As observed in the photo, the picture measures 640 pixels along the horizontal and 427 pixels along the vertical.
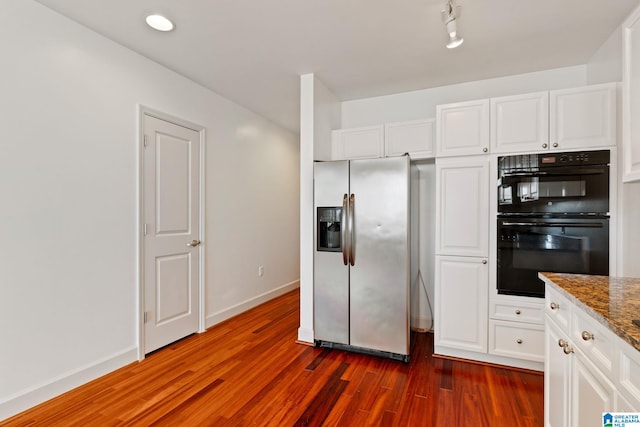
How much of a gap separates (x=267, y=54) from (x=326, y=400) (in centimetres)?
277

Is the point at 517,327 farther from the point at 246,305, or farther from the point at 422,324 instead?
the point at 246,305

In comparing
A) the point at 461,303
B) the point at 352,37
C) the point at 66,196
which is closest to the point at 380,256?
the point at 461,303

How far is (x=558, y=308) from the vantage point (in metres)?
1.40

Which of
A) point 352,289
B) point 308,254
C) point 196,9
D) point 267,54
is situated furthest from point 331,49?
point 352,289

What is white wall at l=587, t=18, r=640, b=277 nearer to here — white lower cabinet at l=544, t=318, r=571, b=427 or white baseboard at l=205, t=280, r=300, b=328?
white lower cabinet at l=544, t=318, r=571, b=427

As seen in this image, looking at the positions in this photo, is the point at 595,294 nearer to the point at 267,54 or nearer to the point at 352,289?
the point at 352,289

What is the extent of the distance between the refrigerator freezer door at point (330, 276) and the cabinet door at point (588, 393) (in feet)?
5.73

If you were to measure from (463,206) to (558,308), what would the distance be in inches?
51.8

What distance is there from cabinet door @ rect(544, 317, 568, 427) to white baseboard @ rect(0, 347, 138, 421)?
2.92m

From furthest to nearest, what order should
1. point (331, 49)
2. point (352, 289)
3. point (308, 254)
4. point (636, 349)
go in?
point (308, 254)
point (352, 289)
point (331, 49)
point (636, 349)

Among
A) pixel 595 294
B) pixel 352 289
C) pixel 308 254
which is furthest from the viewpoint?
pixel 308 254

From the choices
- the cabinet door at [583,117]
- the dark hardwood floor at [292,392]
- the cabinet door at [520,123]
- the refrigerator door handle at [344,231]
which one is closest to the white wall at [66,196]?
the dark hardwood floor at [292,392]

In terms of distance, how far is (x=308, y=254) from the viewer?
3.05 metres

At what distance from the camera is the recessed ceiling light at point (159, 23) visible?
2140mm
